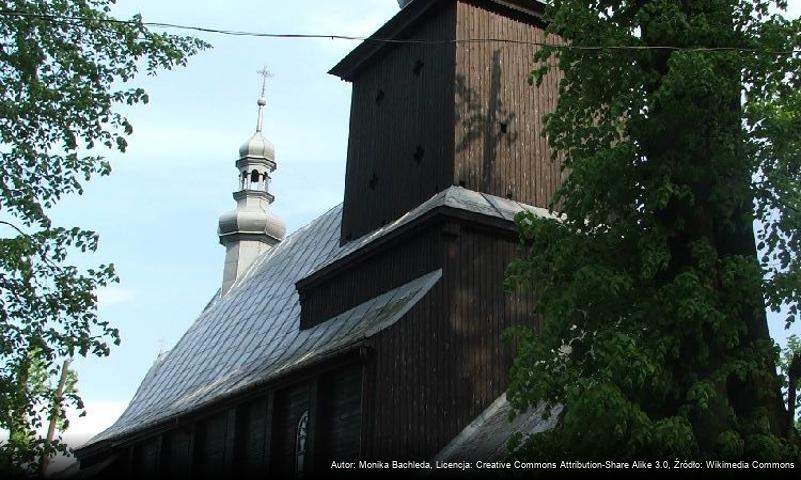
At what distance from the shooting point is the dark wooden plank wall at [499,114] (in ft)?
62.5

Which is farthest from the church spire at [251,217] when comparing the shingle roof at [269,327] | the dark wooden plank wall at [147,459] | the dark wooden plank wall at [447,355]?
the dark wooden plank wall at [447,355]

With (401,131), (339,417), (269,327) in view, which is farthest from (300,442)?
(401,131)

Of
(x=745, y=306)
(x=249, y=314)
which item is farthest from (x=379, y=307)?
(x=249, y=314)

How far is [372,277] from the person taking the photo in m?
19.4

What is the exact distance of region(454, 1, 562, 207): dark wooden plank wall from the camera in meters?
19.1

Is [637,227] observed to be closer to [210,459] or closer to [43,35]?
[43,35]

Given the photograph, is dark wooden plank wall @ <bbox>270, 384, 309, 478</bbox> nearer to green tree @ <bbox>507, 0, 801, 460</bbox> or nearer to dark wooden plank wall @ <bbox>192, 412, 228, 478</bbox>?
dark wooden plank wall @ <bbox>192, 412, 228, 478</bbox>

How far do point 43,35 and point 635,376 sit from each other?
9301 mm

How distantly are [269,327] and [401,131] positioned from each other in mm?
6090

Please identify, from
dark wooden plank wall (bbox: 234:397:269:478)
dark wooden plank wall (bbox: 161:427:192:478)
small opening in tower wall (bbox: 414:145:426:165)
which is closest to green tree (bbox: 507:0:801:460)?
small opening in tower wall (bbox: 414:145:426:165)

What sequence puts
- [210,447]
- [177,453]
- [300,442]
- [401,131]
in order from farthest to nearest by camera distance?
[177,453], [210,447], [401,131], [300,442]

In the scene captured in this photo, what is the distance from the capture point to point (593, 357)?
11.4 metres

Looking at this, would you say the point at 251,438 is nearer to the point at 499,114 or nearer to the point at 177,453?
the point at 177,453

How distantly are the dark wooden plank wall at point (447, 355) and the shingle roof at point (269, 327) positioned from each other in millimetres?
332
